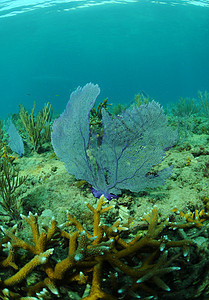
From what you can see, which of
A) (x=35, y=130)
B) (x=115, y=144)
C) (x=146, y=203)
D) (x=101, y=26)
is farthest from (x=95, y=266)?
(x=101, y=26)

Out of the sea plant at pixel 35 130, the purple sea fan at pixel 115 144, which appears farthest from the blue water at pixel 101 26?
the purple sea fan at pixel 115 144

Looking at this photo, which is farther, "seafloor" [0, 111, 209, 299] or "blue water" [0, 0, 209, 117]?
"blue water" [0, 0, 209, 117]

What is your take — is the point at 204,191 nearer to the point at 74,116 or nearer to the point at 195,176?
the point at 195,176

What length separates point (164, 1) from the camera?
2856cm

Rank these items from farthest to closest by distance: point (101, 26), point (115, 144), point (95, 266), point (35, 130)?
1. point (101, 26)
2. point (35, 130)
3. point (115, 144)
4. point (95, 266)

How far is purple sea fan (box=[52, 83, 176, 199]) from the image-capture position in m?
3.06

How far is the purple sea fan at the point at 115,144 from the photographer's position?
10.1ft

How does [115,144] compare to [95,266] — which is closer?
[95,266]

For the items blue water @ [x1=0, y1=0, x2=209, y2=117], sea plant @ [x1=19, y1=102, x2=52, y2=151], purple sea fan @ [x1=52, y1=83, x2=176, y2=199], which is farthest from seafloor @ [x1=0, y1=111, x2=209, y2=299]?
blue water @ [x1=0, y1=0, x2=209, y2=117]

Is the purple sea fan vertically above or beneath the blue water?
beneath

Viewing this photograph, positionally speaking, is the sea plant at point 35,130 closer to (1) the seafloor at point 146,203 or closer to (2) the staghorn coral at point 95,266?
(1) the seafloor at point 146,203

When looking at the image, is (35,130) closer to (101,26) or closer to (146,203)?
(146,203)

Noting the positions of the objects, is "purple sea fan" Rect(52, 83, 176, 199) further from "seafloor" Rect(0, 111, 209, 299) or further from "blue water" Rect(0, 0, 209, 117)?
"blue water" Rect(0, 0, 209, 117)

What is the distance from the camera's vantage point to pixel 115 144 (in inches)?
121
